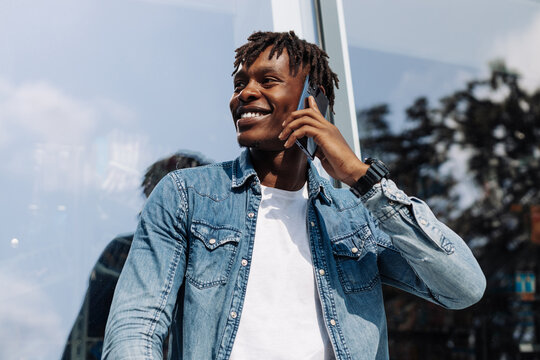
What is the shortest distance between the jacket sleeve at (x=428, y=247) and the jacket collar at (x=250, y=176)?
7.8 inches

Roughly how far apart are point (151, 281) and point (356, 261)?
21.6 inches

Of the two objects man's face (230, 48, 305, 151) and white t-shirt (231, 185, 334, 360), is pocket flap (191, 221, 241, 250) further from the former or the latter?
man's face (230, 48, 305, 151)

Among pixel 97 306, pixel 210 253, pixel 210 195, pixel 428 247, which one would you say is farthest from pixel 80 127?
pixel 428 247

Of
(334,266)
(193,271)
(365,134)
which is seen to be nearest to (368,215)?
(334,266)

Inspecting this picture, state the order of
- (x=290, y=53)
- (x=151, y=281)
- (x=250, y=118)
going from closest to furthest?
(x=151, y=281)
(x=250, y=118)
(x=290, y=53)

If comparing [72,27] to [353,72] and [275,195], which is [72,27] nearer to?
[275,195]

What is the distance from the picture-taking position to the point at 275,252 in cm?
124

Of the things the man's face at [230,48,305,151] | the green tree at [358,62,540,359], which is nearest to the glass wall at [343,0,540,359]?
the green tree at [358,62,540,359]

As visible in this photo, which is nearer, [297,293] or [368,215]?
[297,293]

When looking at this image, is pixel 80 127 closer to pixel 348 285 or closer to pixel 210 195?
pixel 210 195

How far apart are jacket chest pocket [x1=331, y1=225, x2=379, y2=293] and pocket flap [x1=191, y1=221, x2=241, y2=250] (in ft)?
0.91

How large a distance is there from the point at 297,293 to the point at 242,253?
0.16m

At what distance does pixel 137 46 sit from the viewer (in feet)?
6.34

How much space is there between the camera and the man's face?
1.32 m
